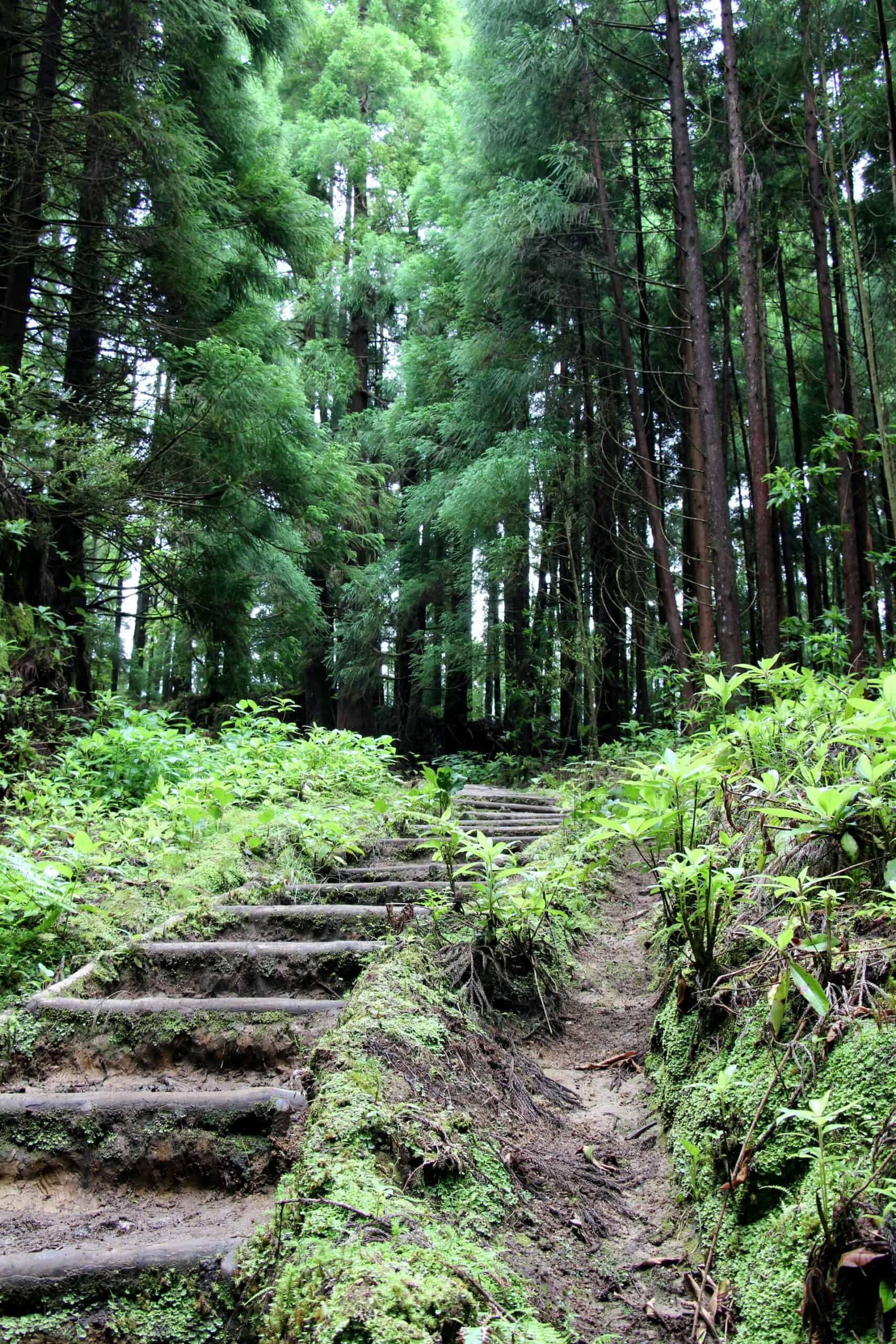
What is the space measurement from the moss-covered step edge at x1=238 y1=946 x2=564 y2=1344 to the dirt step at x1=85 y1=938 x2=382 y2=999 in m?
0.67

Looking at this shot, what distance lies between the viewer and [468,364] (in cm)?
1257

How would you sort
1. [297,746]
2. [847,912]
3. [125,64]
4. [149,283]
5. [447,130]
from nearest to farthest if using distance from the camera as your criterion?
[847,912] → [297,746] → [125,64] → [149,283] → [447,130]

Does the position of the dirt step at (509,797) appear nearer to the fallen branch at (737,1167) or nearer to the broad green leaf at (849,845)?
the broad green leaf at (849,845)

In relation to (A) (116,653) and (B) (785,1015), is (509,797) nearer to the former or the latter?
(B) (785,1015)

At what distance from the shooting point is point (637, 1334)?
5.30ft

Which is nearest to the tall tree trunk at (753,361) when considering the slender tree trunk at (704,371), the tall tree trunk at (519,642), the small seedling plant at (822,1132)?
the slender tree trunk at (704,371)

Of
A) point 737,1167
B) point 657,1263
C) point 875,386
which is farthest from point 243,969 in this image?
point 875,386

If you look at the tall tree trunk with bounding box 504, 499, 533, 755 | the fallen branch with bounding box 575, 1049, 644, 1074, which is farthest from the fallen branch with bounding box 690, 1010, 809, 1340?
the tall tree trunk with bounding box 504, 499, 533, 755

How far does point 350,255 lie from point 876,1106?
1927cm

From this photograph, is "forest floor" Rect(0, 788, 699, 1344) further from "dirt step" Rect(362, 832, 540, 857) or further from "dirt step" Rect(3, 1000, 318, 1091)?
"dirt step" Rect(362, 832, 540, 857)

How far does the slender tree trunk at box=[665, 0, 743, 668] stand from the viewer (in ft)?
27.4

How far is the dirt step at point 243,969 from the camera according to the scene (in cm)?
309

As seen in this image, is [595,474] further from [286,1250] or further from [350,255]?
[286,1250]

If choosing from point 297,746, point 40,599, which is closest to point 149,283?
point 40,599
